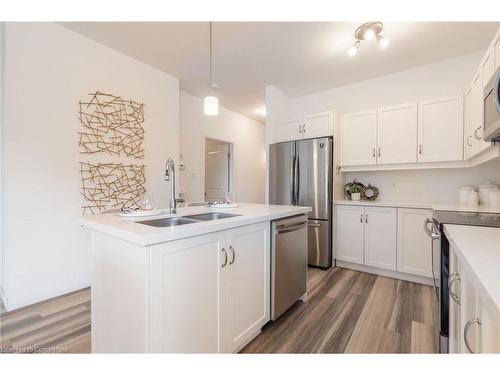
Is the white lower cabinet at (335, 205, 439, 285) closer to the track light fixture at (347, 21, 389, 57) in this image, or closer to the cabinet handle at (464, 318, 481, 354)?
the track light fixture at (347, 21, 389, 57)

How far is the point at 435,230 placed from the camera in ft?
4.92

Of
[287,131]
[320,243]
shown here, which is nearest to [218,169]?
[287,131]

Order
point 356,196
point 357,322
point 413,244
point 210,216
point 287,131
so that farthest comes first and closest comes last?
point 287,131 < point 356,196 < point 413,244 < point 357,322 < point 210,216

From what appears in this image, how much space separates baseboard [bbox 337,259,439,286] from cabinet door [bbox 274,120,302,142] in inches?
75.3

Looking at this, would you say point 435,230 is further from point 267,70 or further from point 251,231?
point 267,70

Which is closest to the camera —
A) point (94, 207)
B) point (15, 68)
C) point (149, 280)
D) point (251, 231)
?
point (149, 280)

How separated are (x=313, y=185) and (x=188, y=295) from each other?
232 centimetres

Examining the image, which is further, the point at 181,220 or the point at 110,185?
the point at 110,185

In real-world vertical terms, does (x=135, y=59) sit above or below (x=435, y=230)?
above

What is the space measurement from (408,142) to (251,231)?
2.42 meters

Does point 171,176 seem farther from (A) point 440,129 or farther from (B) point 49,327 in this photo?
(A) point 440,129

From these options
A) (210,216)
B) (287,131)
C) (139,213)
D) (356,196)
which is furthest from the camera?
(287,131)

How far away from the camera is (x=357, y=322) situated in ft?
5.83

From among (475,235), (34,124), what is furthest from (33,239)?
(475,235)
